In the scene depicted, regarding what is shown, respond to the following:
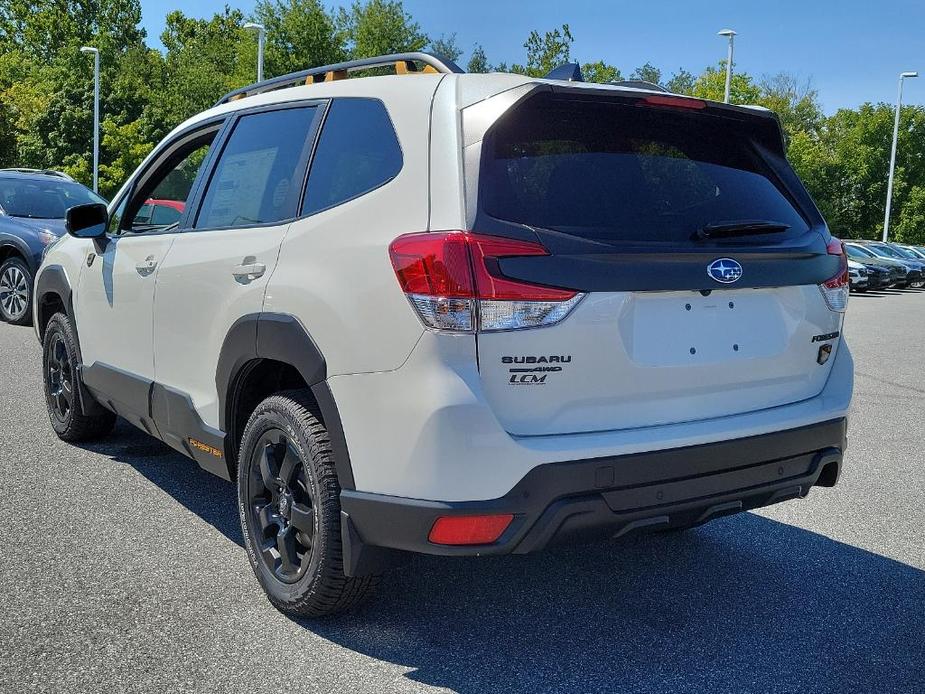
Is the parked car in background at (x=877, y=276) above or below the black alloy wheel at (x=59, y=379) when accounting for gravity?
below

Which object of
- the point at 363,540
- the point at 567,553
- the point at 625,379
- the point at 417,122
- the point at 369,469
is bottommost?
the point at 567,553

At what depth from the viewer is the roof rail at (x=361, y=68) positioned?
3295mm

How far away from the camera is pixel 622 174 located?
2936 millimetres

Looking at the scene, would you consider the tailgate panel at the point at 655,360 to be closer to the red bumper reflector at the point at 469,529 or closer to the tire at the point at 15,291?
the red bumper reflector at the point at 469,529

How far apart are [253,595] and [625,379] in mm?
1633

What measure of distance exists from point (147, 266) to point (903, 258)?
36065mm

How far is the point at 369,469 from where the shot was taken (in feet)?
9.20

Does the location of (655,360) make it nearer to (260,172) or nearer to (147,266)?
(260,172)

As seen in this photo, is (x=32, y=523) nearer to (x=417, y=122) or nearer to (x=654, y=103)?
(x=417, y=122)

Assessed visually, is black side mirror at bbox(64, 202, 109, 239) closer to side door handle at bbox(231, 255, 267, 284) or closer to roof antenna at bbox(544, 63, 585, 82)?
side door handle at bbox(231, 255, 267, 284)

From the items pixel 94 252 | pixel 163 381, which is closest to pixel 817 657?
pixel 163 381

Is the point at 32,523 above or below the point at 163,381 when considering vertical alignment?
below

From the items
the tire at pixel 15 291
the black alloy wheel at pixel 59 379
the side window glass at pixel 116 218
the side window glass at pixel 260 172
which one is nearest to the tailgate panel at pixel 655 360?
the side window glass at pixel 260 172

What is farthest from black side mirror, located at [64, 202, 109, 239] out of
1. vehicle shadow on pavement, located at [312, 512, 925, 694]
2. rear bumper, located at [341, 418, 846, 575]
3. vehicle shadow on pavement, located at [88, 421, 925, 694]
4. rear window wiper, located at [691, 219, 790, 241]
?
rear window wiper, located at [691, 219, 790, 241]
